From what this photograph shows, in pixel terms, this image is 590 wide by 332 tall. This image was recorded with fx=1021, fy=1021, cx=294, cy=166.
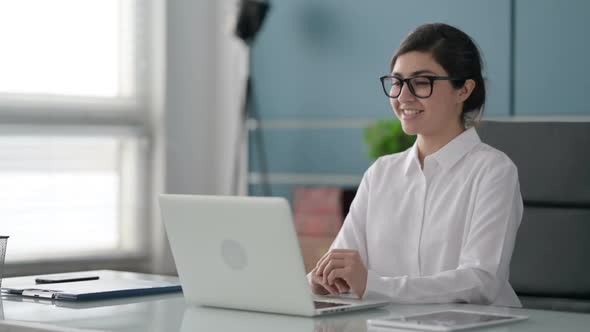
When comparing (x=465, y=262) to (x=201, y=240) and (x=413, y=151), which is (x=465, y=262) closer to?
(x=413, y=151)

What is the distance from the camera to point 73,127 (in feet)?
15.8

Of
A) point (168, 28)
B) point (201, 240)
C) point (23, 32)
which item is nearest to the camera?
point (201, 240)

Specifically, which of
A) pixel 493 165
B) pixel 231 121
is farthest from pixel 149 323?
pixel 231 121

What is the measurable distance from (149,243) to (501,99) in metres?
1.97

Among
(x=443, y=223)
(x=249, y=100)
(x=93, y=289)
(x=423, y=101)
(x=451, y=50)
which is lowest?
(x=93, y=289)

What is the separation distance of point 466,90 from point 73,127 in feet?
9.09

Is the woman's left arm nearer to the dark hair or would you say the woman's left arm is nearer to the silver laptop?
the silver laptop

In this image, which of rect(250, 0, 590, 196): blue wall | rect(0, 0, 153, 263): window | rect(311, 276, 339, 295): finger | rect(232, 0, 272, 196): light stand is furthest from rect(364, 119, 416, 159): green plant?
rect(311, 276, 339, 295): finger

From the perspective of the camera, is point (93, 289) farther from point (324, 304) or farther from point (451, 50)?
point (451, 50)

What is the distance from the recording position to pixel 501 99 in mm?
4211

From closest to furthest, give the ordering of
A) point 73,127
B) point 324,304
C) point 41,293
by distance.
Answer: point 324,304
point 41,293
point 73,127

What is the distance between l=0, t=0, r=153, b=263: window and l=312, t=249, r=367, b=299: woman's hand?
2830mm

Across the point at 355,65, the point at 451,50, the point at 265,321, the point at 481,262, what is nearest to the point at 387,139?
the point at 355,65

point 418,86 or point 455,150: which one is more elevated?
point 418,86
